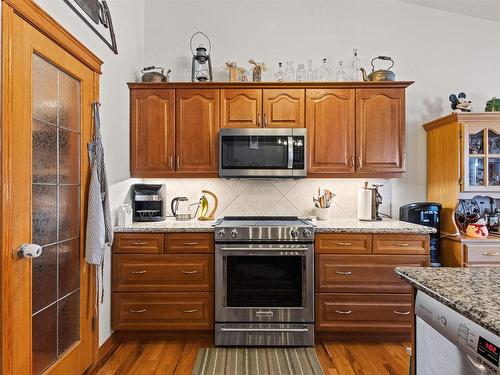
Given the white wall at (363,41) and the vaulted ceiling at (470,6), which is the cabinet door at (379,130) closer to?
the white wall at (363,41)

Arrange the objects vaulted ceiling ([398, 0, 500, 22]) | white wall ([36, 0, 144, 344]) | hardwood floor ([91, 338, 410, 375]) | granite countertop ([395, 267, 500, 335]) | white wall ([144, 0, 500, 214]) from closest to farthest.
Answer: granite countertop ([395, 267, 500, 335]) → hardwood floor ([91, 338, 410, 375]) → white wall ([36, 0, 144, 344]) → vaulted ceiling ([398, 0, 500, 22]) → white wall ([144, 0, 500, 214])

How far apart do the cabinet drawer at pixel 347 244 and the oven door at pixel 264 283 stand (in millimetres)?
134

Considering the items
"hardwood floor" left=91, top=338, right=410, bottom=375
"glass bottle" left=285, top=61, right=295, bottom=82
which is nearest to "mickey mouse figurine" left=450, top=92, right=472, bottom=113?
"glass bottle" left=285, top=61, right=295, bottom=82

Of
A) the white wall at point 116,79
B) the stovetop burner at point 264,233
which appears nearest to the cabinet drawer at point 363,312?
the stovetop burner at point 264,233

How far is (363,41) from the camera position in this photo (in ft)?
10.7

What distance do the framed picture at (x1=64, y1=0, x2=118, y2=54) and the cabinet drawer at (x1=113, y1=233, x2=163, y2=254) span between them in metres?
1.49

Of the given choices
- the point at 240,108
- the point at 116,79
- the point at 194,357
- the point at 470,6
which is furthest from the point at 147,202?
the point at 470,6

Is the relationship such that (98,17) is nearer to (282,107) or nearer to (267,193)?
(282,107)

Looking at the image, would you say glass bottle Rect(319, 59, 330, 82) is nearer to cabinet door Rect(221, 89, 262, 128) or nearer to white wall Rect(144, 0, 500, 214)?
white wall Rect(144, 0, 500, 214)

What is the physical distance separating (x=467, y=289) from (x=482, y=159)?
2334 millimetres

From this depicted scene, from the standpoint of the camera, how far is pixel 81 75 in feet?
6.81

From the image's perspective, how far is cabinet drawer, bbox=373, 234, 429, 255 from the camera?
2551 millimetres

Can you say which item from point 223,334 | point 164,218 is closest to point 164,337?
point 223,334

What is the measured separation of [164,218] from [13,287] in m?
1.60
